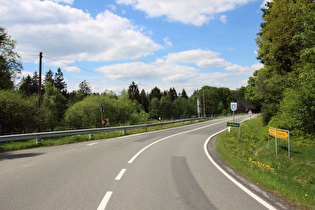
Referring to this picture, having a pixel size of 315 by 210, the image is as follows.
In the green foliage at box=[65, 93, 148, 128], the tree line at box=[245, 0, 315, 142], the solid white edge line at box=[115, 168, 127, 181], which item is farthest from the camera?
Answer: the green foliage at box=[65, 93, 148, 128]

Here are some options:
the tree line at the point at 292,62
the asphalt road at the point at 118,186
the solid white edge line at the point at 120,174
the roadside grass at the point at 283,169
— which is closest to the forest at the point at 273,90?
the tree line at the point at 292,62

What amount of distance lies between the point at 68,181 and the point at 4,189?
143cm

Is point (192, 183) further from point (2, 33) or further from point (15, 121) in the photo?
point (2, 33)

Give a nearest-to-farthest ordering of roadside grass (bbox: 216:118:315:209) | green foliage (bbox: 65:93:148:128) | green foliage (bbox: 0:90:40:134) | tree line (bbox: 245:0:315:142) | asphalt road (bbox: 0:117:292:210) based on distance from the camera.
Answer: asphalt road (bbox: 0:117:292:210) → roadside grass (bbox: 216:118:315:209) → tree line (bbox: 245:0:315:142) → green foliage (bbox: 0:90:40:134) → green foliage (bbox: 65:93:148:128)

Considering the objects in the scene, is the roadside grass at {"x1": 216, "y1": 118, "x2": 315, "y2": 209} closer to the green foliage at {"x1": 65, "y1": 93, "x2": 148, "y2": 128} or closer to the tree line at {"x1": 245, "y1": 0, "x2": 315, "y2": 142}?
the tree line at {"x1": 245, "y1": 0, "x2": 315, "y2": 142}

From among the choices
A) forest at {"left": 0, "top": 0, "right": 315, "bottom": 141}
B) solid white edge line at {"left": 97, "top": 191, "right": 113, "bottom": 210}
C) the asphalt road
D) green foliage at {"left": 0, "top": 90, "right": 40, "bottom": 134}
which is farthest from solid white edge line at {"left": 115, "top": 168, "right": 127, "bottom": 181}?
green foliage at {"left": 0, "top": 90, "right": 40, "bottom": 134}

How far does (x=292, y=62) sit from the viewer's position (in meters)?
23.9

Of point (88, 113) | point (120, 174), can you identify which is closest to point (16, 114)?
point (120, 174)

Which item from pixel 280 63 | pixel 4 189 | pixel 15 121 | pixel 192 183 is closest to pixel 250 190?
pixel 192 183

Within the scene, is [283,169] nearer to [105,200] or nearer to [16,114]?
[105,200]

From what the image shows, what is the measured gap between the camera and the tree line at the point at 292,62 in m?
14.5

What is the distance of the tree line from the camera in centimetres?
1454

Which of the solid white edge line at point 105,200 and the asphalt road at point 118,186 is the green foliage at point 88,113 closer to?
the asphalt road at point 118,186

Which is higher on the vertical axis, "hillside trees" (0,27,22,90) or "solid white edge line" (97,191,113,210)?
"hillside trees" (0,27,22,90)
